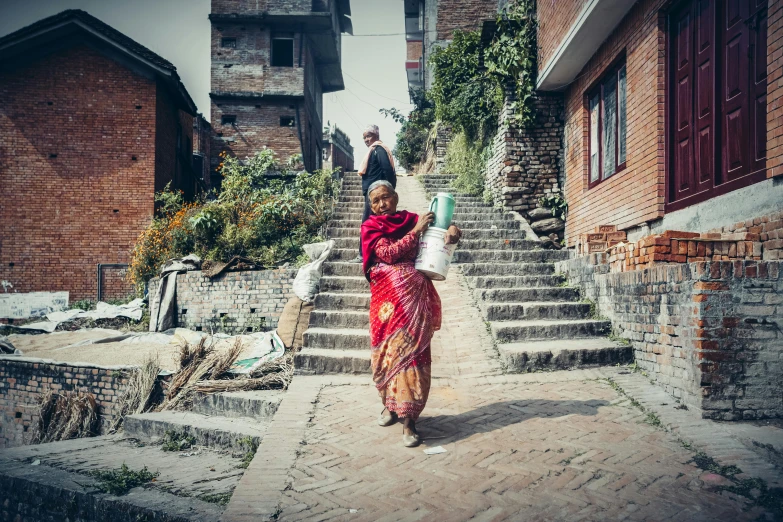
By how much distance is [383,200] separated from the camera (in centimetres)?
428

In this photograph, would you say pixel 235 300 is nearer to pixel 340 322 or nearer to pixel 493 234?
pixel 340 322

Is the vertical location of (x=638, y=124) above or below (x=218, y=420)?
above

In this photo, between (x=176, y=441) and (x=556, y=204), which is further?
(x=556, y=204)

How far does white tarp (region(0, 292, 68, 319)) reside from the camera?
1402 centimetres

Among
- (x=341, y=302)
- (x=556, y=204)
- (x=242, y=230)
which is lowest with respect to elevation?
(x=341, y=302)

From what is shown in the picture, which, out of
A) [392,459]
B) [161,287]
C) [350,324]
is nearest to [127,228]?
[161,287]

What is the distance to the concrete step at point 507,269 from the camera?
8461 millimetres

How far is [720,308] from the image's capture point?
411 cm

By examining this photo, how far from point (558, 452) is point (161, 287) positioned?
8942mm

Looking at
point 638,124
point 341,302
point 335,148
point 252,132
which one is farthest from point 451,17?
point 341,302

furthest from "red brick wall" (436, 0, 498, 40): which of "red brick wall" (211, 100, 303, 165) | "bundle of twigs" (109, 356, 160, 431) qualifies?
"bundle of twigs" (109, 356, 160, 431)

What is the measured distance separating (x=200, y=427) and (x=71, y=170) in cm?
1312

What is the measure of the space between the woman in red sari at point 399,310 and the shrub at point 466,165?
356 inches

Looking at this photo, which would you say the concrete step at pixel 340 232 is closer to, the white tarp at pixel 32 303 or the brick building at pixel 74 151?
the brick building at pixel 74 151
